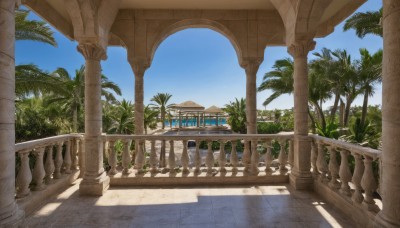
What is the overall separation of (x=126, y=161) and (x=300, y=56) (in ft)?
13.7

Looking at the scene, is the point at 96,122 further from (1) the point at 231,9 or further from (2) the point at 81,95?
(2) the point at 81,95

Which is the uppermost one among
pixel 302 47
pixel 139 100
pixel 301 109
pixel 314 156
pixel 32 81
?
pixel 302 47

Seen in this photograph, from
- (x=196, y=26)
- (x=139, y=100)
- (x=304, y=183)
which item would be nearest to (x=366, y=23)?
(x=196, y=26)

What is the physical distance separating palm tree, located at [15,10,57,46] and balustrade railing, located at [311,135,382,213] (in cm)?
847

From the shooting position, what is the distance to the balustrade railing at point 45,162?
3535 millimetres

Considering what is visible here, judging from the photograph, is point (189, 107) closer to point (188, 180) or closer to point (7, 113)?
point (188, 180)

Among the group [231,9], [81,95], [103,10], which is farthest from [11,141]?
[81,95]

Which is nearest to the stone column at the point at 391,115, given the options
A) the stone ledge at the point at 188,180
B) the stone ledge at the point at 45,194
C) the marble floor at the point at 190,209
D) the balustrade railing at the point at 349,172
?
the balustrade railing at the point at 349,172

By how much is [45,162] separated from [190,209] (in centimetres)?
325

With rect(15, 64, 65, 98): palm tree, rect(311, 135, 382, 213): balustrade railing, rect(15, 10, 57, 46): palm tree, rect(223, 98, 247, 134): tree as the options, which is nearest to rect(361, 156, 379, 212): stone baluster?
rect(311, 135, 382, 213): balustrade railing

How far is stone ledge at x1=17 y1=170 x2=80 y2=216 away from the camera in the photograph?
3.45 meters

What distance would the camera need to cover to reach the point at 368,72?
12.9m

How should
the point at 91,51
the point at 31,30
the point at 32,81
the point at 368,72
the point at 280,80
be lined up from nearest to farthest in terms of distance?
the point at 91,51
the point at 31,30
the point at 32,81
the point at 368,72
the point at 280,80

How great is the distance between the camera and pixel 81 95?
16.2 m
